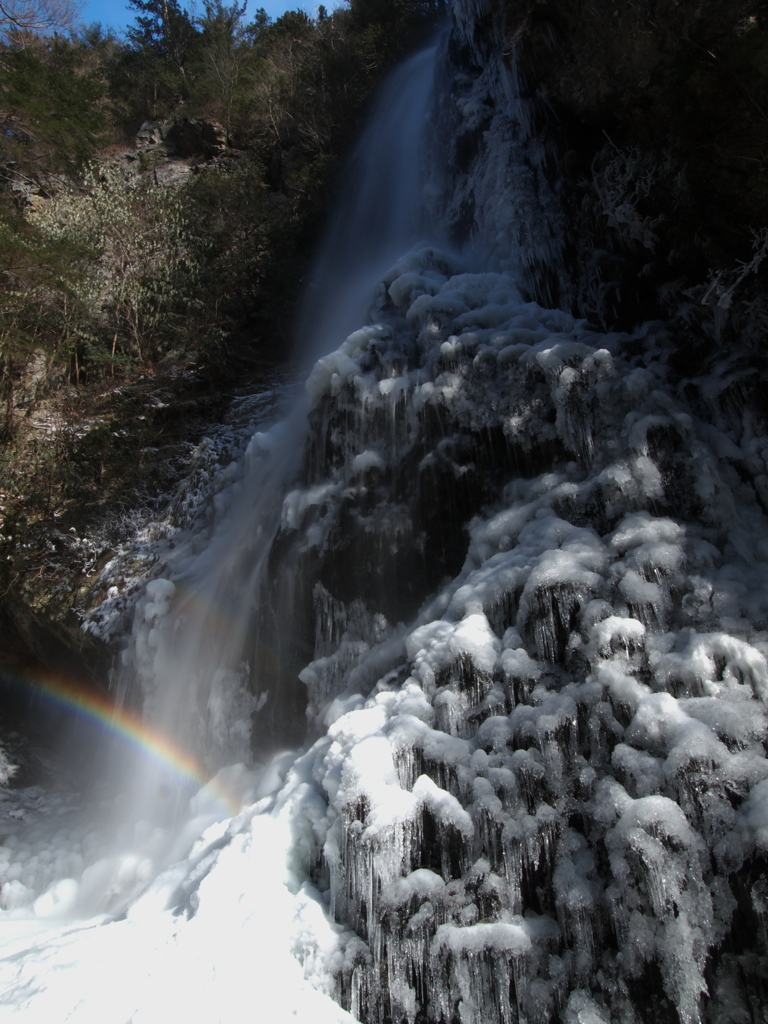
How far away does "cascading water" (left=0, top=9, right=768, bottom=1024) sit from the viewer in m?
2.70

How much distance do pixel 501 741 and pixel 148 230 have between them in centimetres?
1163

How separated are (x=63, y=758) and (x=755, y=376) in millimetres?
8521

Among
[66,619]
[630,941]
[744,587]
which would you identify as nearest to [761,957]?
[630,941]

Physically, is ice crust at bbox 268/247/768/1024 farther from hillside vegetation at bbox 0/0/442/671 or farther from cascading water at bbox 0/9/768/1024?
hillside vegetation at bbox 0/0/442/671

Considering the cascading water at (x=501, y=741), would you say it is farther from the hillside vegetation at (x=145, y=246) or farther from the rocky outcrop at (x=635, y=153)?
the hillside vegetation at (x=145, y=246)

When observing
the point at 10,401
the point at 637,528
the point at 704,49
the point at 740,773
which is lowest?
the point at 740,773

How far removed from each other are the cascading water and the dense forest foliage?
5.14m

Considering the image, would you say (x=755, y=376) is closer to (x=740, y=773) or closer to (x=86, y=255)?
(x=740, y=773)

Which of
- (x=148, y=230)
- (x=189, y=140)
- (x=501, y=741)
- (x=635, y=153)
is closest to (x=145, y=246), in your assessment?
(x=148, y=230)

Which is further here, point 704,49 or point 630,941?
point 704,49

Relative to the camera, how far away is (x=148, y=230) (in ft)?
38.3

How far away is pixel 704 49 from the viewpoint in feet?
14.9

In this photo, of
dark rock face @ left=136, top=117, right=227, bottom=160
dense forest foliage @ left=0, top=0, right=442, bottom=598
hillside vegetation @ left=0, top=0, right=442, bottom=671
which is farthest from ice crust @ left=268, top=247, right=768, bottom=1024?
dark rock face @ left=136, top=117, right=227, bottom=160

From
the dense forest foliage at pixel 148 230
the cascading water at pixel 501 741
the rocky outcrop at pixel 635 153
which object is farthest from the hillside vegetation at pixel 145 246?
the rocky outcrop at pixel 635 153
